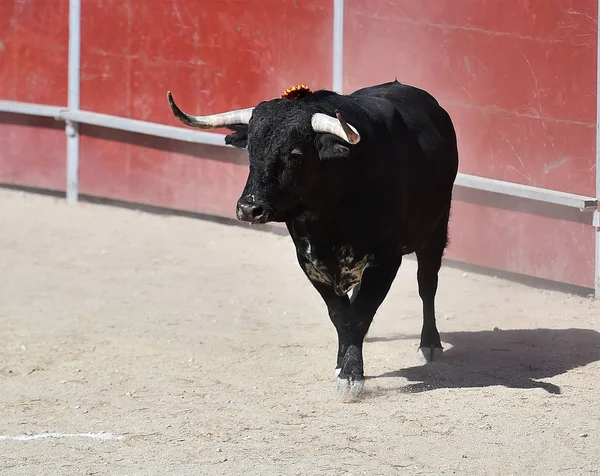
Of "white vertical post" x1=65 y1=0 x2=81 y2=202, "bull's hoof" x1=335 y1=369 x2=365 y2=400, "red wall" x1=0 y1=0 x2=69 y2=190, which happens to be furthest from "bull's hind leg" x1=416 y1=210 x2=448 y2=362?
"red wall" x1=0 y1=0 x2=69 y2=190

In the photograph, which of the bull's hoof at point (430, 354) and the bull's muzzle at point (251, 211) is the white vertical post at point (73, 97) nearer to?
the bull's hoof at point (430, 354)

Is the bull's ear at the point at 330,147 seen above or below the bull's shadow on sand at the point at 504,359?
above

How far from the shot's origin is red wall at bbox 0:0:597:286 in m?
7.96

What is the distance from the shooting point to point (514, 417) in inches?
221

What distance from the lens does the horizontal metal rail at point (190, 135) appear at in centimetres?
794

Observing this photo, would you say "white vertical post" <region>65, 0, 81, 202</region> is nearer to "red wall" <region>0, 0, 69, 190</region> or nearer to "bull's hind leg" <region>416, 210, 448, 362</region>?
"red wall" <region>0, 0, 69, 190</region>

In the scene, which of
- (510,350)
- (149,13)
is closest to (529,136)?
(510,350)

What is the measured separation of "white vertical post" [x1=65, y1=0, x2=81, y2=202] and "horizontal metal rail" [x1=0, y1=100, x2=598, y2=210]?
9 centimetres

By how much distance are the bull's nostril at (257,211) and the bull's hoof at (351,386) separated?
854 mm

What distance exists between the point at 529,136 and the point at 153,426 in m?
3.48

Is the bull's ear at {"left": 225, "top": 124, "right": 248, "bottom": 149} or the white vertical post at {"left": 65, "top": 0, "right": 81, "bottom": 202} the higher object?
the bull's ear at {"left": 225, "top": 124, "right": 248, "bottom": 149}

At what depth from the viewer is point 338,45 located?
363 inches

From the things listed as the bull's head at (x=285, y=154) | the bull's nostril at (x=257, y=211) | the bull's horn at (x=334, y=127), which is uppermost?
the bull's horn at (x=334, y=127)

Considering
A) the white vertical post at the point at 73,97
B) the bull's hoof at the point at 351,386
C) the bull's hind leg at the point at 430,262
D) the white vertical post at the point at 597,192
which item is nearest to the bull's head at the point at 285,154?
the bull's hoof at the point at 351,386
